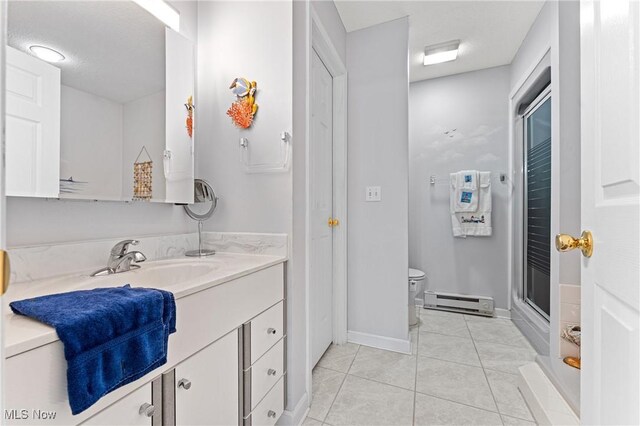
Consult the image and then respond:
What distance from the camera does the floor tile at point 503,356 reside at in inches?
76.4

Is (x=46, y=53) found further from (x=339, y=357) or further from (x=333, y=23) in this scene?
(x=339, y=357)

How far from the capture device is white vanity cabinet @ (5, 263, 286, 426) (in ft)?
1.71

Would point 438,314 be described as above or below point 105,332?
below

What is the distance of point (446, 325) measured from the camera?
8.75ft

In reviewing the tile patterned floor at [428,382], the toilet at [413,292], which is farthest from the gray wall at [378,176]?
the toilet at [413,292]

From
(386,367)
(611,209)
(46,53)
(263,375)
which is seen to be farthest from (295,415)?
(46,53)

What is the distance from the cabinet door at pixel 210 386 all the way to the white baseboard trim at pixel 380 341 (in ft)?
4.66

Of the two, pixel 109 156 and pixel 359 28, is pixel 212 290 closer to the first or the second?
pixel 109 156

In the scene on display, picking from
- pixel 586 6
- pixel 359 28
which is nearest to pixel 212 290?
pixel 586 6

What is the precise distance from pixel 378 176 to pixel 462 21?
55.6 inches

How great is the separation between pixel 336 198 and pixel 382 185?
37cm

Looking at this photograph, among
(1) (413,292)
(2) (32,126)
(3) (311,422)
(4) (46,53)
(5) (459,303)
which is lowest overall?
(3) (311,422)

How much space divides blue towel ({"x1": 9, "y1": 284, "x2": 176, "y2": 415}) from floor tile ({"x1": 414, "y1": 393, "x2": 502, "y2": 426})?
135 cm

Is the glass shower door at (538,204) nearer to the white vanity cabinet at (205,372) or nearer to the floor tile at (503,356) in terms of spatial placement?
the floor tile at (503,356)
